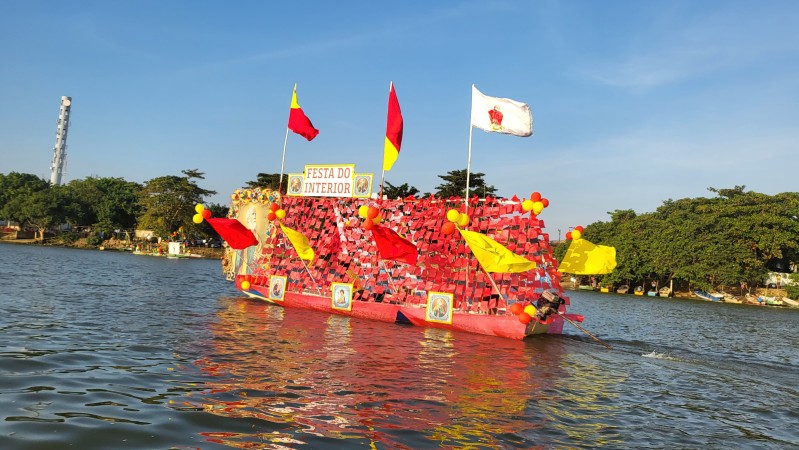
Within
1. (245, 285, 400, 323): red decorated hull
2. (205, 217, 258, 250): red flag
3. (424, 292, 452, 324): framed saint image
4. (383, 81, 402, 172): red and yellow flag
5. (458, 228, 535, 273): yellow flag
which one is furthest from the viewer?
(205, 217, 258, 250): red flag

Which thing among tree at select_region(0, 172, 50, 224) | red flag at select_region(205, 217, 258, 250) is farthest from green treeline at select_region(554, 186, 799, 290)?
tree at select_region(0, 172, 50, 224)

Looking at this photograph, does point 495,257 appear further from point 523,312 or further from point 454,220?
point 523,312

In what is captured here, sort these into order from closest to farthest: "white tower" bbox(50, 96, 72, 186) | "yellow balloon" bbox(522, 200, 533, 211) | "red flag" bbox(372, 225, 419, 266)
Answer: "yellow balloon" bbox(522, 200, 533, 211) < "red flag" bbox(372, 225, 419, 266) < "white tower" bbox(50, 96, 72, 186)

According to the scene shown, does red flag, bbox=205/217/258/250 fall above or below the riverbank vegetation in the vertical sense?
below

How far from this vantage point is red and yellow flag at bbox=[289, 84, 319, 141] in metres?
22.1

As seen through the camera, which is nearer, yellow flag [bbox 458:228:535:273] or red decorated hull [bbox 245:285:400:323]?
yellow flag [bbox 458:228:535:273]

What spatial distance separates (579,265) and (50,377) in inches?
555

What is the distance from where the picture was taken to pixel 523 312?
1535cm

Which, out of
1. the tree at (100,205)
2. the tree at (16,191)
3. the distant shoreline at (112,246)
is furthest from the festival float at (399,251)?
the tree at (16,191)

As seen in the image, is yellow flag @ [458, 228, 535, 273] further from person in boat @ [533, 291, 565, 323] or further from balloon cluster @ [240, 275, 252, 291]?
balloon cluster @ [240, 275, 252, 291]

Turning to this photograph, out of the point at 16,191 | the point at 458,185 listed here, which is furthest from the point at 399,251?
the point at 16,191

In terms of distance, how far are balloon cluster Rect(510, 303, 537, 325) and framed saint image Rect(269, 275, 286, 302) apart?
980 cm

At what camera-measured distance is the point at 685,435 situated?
771 centimetres

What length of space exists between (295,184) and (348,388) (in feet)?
47.0
